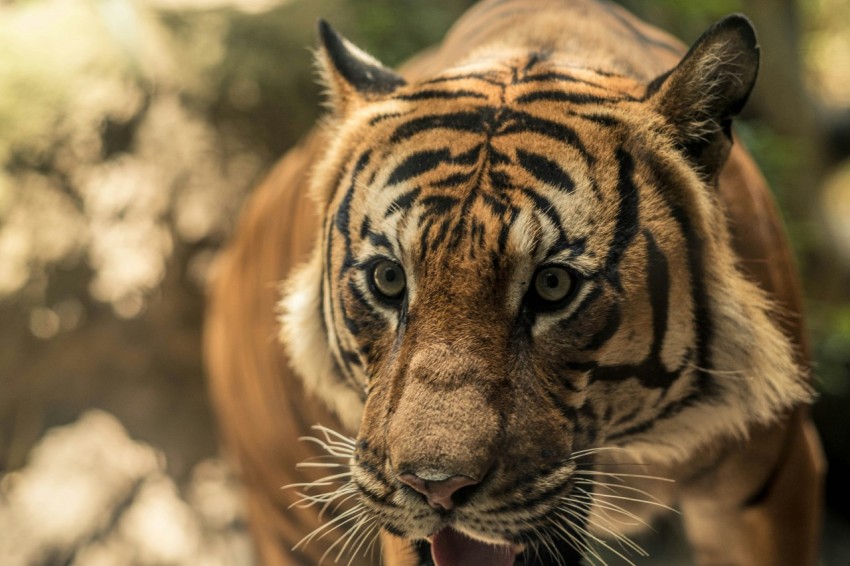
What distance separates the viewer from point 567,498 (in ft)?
4.67

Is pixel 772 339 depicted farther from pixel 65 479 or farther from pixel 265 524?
pixel 65 479

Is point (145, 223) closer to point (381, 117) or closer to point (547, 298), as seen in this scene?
point (381, 117)

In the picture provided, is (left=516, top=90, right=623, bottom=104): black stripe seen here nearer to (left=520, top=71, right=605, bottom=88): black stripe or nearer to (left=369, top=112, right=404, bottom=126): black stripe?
(left=520, top=71, right=605, bottom=88): black stripe

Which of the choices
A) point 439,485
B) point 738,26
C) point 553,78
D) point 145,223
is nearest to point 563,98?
point 553,78

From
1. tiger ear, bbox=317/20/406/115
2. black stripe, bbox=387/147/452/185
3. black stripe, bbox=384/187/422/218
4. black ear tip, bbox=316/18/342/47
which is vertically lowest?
black stripe, bbox=384/187/422/218

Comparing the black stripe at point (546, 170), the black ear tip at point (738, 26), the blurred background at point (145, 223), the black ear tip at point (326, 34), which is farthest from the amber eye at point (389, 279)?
the blurred background at point (145, 223)

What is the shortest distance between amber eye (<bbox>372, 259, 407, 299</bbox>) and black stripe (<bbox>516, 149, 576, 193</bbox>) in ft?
0.81

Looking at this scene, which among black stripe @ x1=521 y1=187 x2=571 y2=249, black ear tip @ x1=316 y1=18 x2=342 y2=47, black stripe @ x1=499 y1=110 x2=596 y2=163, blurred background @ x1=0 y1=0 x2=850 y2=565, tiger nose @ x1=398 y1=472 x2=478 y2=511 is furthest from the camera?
blurred background @ x1=0 y1=0 x2=850 y2=565

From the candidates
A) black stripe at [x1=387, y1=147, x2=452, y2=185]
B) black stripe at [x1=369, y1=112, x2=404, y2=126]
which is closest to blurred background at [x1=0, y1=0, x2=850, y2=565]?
black stripe at [x1=369, y1=112, x2=404, y2=126]

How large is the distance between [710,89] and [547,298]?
1.33 feet

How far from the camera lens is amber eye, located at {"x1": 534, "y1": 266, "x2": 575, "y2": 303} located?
1388 mm

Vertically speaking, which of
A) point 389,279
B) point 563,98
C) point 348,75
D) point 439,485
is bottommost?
point 439,485

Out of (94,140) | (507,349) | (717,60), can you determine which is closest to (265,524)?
(94,140)

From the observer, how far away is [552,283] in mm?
1392
